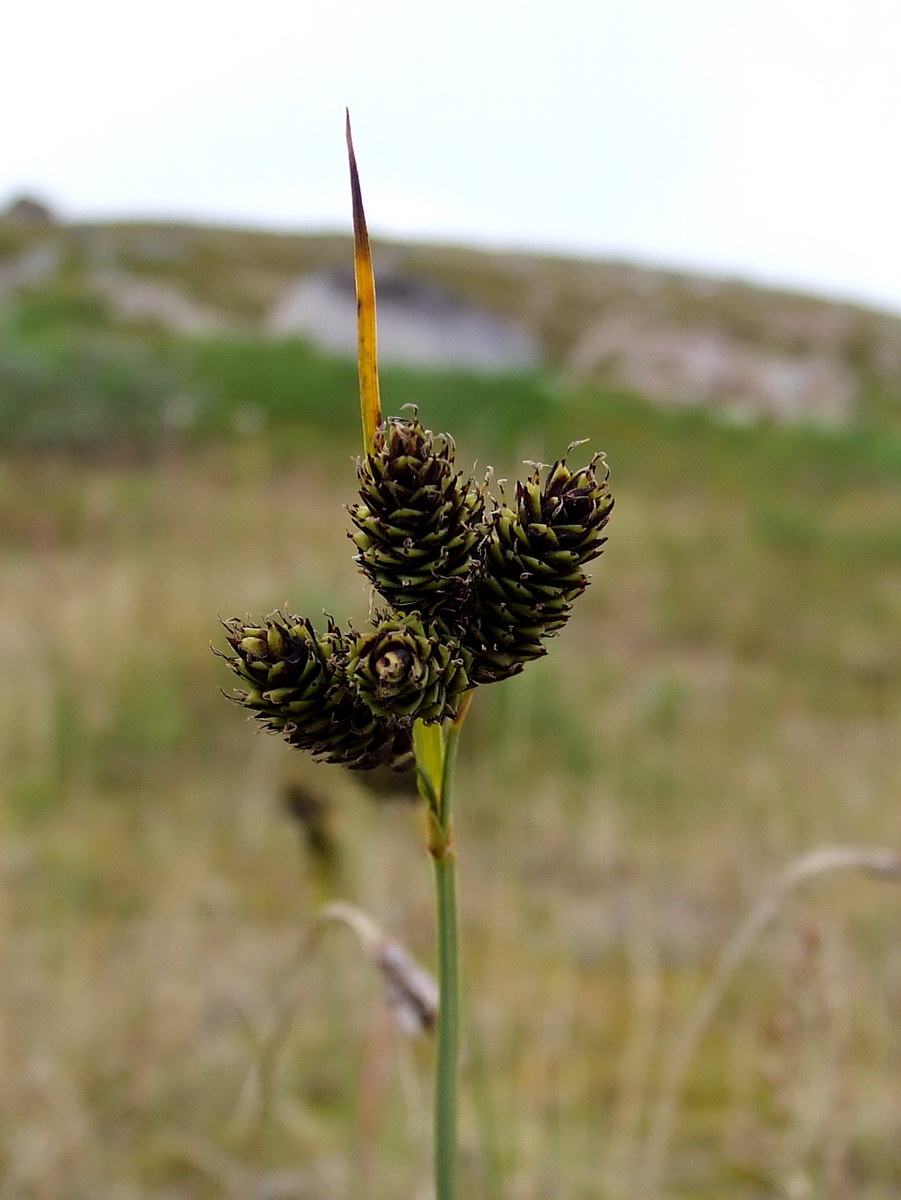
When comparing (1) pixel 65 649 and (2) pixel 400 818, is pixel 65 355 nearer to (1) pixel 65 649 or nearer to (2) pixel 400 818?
(1) pixel 65 649

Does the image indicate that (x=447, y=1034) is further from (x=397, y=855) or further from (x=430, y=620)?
(x=397, y=855)

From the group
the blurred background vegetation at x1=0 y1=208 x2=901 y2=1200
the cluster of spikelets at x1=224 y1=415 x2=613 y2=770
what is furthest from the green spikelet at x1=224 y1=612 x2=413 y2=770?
the blurred background vegetation at x1=0 y1=208 x2=901 y2=1200

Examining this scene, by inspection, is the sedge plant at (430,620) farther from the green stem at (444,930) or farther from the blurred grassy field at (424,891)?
the blurred grassy field at (424,891)

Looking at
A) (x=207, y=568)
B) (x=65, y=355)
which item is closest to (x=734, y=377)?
(x=65, y=355)

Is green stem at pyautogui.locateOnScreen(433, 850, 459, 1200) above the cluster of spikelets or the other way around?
the other way around

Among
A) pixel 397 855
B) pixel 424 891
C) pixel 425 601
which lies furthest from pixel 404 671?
pixel 397 855

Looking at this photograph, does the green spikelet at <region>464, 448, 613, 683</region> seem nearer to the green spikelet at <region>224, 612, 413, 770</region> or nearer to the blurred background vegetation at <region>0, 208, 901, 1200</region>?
the green spikelet at <region>224, 612, 413, 770</region>

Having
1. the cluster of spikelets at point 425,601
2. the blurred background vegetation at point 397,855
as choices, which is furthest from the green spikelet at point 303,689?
the blurred background vegetation at point 397,855
